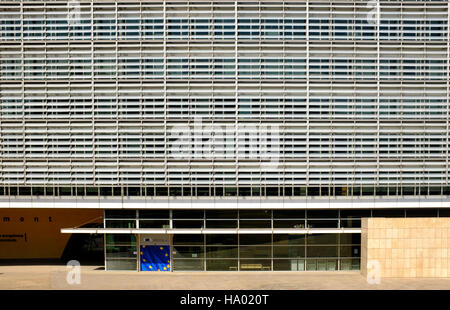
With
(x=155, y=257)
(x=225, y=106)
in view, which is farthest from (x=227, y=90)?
(x=155, y=257)

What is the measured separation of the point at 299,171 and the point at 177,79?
9.45 meters

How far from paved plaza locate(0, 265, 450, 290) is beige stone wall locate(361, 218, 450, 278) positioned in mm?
676

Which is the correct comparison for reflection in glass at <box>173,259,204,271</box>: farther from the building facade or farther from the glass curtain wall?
the building facade

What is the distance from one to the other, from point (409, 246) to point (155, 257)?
616 inches

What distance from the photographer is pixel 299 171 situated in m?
26.7

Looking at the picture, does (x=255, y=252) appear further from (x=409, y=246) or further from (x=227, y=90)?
(x=227, y=90)

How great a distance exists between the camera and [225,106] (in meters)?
26.4

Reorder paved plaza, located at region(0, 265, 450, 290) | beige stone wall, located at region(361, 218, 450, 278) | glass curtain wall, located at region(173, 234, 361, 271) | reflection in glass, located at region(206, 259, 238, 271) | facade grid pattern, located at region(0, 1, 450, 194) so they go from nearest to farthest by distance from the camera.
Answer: paved plaza, located at region(0, 265, 450, 290) < beige stone wall, located at region(361, 218, 450, 278) < facade grid pattern, located at region(0, 1, 450, 194) < glass curtain wall, located at region(173, 234, 361, 271) < reflection in glass, located at region(206, 259, 238, 271)

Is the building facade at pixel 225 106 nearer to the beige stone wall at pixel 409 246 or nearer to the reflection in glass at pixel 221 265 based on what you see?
the beige stone wall at pixel 409 246

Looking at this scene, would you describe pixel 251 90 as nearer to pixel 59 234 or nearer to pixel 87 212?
pixel 87 212

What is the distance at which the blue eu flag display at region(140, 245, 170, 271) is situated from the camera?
27484mm

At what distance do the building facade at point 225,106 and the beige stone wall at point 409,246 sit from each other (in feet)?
4.30

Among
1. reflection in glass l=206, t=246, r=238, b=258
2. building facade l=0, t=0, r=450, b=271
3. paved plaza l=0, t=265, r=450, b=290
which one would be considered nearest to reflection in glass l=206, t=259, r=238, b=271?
reflection in glass l=206, t=246, r=238, b=258

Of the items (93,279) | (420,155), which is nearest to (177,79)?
(93,279)
